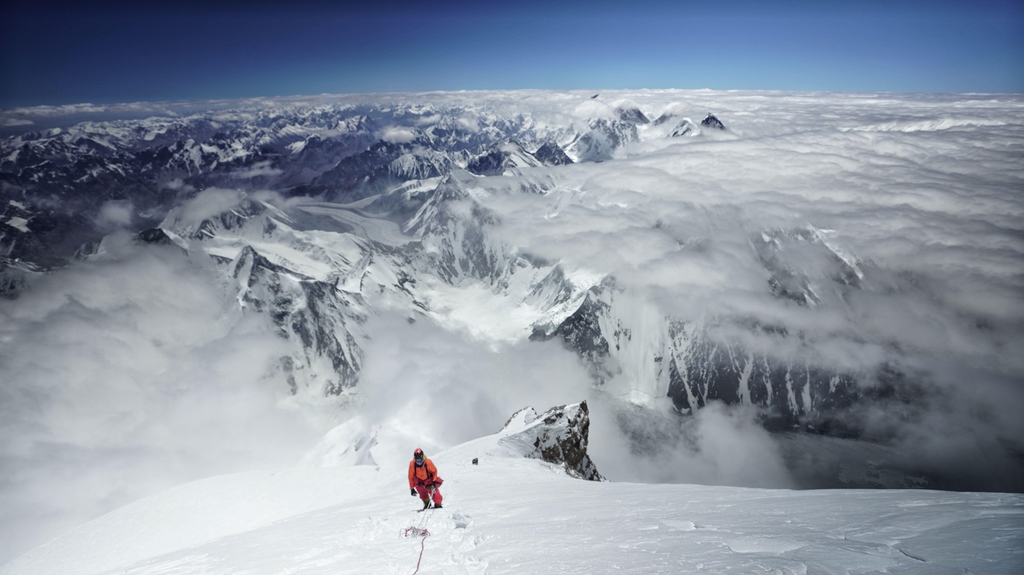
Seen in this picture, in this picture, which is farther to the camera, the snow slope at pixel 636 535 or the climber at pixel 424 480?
the climber at pixel 424 480

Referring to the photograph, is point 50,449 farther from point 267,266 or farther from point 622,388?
point 622,388

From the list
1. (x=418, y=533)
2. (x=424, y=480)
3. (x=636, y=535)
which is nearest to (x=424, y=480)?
(x=424, y=480)

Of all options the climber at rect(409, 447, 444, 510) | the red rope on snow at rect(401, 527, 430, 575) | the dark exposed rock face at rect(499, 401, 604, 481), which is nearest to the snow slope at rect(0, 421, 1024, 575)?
the red rope on snow at rect(401, 527, 430, 575)

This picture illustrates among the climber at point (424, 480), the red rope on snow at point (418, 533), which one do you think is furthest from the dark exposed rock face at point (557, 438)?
the red rope on snow at point (418, 533)

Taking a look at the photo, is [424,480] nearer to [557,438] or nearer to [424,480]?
[424,480]

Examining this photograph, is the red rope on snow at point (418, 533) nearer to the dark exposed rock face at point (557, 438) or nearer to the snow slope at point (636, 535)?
the snow slope at point (636, 535)
